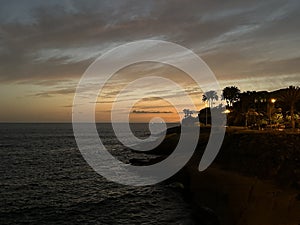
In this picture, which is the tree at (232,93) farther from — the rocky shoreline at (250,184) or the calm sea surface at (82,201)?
the calm sea surface at (82,201)

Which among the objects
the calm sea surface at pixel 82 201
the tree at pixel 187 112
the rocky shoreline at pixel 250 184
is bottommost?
the calm sea surface at pixel 82 201

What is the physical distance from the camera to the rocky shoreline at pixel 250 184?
72.0 feet

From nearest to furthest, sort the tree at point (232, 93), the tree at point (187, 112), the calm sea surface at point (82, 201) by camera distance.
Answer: the calm sea surface at point (82, 201)
the tree at point (232, 93)
the tree at point (187, 112)

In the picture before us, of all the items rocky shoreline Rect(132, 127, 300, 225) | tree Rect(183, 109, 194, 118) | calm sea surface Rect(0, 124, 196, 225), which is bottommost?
calm sea surface Rect(0, 124, 196, 225)

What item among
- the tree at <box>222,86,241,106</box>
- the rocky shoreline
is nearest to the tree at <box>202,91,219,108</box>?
the tree at <box>222,86,241,106</box>

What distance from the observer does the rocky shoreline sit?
21953 mm

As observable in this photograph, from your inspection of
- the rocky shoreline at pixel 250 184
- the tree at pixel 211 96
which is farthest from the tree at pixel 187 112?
the rocky shoreline at pixel 250 184

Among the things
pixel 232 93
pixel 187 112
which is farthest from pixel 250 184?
pixel 187 112

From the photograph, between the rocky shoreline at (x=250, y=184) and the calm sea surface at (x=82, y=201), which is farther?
the calm sea surface at (x=82, y=201)

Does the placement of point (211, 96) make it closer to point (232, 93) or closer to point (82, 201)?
point (232, 93)

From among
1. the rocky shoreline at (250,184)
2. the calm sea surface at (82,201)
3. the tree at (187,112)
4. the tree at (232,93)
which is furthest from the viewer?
the tree at (187,112)

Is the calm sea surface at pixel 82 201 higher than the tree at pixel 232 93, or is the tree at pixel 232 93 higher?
the tree at pixel 232 93

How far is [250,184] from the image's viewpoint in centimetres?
2800

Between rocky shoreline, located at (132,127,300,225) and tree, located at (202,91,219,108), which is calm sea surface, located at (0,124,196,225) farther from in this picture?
tree, located at (202,91,219,108)
